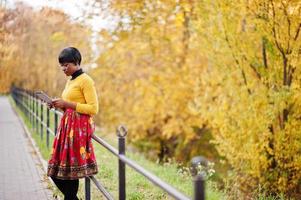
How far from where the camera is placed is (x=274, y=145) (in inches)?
429

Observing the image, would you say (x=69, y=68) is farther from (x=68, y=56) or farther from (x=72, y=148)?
(x=72, y=148)

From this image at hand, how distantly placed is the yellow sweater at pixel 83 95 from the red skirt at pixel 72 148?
0.49ft

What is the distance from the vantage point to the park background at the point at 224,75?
10438 millimetres

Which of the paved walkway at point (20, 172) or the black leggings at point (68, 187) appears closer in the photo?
the black leggings at point (68, 187)

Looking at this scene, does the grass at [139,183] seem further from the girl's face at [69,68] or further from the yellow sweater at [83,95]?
the girl's face at [69,68]

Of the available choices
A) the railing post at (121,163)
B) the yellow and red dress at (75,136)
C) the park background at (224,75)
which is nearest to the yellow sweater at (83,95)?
the yellow and red dress at (75,136)

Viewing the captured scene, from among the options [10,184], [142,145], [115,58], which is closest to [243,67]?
[10,184]

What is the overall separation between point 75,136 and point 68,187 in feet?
2.48

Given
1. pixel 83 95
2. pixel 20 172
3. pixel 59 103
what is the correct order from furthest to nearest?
1. pixel 20 172
2. pixel 83 95
3. pixel 59 103

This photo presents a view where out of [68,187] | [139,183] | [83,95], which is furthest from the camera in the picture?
[139,183]

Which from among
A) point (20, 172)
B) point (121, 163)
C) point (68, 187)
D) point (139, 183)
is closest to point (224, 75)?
point (139, 183)

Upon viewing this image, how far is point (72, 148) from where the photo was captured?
19.4ft

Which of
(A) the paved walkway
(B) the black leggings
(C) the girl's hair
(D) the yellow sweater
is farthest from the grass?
(C) the girl's hair

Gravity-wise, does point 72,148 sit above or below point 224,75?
below
